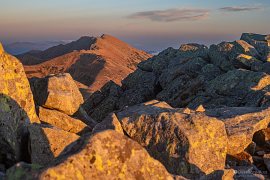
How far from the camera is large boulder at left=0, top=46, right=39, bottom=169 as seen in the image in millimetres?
14719

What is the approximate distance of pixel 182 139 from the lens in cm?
1683

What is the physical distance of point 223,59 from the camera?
40.8 meters

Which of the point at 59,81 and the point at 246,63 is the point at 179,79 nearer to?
the point at 246,63

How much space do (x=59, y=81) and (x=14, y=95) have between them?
18.6 ft

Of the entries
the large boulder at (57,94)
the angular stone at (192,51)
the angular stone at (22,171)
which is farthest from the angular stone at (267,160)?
the angular stone at (192,51)

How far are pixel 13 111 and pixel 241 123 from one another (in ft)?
42.0

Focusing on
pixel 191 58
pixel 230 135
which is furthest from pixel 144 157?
pixel 191 58

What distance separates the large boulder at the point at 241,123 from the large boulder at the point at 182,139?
2.22 metres

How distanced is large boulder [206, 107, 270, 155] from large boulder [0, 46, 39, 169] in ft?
34.5

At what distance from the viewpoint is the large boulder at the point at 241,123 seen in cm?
2016

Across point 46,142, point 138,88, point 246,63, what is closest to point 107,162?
point 46,142

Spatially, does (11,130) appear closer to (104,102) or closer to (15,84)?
(15,84)

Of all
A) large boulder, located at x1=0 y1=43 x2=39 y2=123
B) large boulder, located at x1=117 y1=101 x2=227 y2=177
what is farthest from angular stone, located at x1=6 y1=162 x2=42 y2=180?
large boulder, located at x1=117 y1=101 x2=227 y2=177

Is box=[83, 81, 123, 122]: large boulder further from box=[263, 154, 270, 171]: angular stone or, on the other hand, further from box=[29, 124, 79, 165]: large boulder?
box=[29, 124, 79, 165]: large boulder
